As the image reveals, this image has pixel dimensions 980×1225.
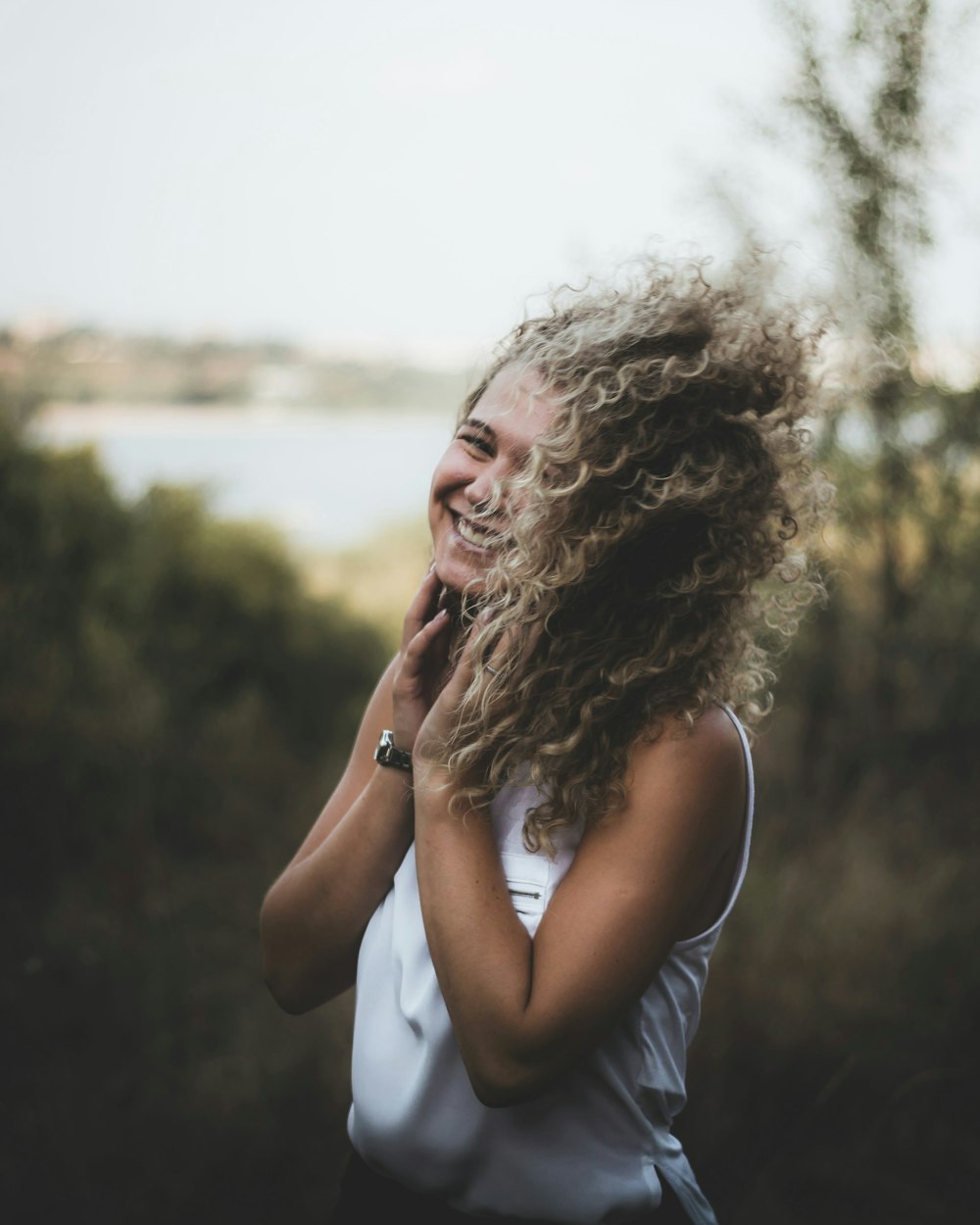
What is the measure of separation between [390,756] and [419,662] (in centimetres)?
14

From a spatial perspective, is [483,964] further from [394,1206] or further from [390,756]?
[394,1206]

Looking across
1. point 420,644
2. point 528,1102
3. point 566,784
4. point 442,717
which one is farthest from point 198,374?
point 528,1102

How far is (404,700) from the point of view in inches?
54.9

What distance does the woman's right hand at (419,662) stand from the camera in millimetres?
1380

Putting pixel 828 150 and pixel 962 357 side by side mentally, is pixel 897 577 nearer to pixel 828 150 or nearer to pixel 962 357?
pixel 962 357

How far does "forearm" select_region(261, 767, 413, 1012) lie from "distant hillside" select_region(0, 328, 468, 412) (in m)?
3.51

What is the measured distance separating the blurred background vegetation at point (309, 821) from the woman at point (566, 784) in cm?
78

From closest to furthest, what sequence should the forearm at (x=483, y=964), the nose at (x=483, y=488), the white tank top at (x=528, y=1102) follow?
the forearm at (x=483, y=964) < the white tank top at (x=528, y=1102) < the nose at (x=483, y=488)

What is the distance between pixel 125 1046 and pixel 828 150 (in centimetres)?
465

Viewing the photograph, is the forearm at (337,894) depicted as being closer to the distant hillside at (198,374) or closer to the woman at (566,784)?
the woman at (566,784)

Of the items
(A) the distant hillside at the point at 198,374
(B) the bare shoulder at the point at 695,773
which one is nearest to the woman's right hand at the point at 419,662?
(B) the bare shoulder at the point at 695,773

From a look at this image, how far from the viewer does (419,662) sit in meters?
1.39

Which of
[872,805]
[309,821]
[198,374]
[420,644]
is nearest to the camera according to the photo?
[420,644]

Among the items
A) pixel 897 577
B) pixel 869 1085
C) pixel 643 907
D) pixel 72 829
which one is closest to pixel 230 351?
pixel 72 829
